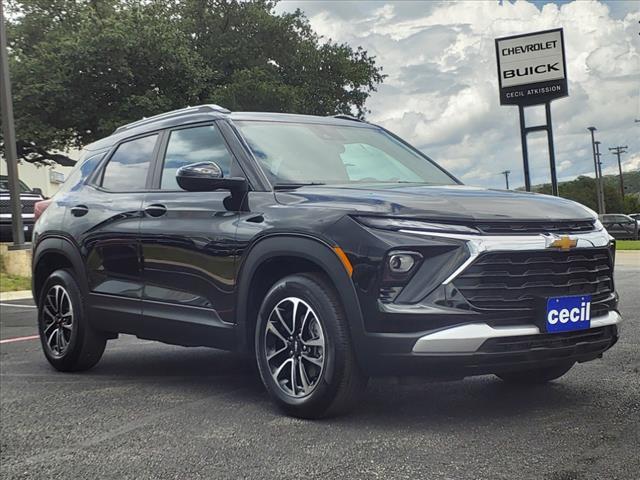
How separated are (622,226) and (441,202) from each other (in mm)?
37751

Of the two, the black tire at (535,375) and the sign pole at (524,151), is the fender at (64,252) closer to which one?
the black tire at (535,375)

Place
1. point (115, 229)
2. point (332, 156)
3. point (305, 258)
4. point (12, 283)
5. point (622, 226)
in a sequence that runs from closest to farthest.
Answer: point (305, 258) → point (332, 156) → point (115, 229) → point (12, 283) → point (622, 226)

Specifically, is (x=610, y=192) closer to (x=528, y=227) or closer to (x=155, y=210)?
(x=155, y=210)

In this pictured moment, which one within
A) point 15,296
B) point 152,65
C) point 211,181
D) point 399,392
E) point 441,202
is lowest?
point 399,392

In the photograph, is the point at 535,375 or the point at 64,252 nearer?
the point at 535,375

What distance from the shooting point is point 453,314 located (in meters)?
3.71

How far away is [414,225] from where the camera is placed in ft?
12.5

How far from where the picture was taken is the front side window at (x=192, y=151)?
16.5 ft

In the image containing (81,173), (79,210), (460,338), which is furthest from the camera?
(81,173)

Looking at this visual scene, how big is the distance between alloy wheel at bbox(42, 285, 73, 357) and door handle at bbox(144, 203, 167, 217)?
1.23 m

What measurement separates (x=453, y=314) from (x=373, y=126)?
2.53 m

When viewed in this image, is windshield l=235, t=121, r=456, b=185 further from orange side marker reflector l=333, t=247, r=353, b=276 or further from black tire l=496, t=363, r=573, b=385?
black tire l=496, t=363, r=573, b=385

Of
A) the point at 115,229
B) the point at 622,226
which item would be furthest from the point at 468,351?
the point at 622,226

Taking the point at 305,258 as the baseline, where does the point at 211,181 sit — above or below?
above
